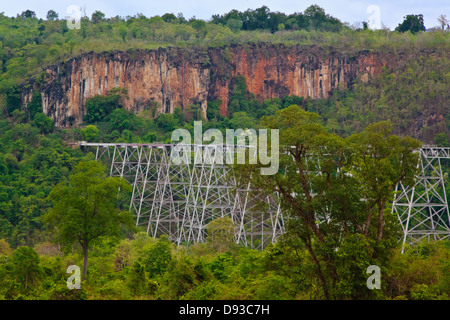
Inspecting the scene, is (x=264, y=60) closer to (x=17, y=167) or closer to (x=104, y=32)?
(x=104, y=32)

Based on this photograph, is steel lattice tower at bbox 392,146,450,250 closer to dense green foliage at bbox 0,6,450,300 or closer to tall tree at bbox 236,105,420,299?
dense green foliage at bbox 0,6,450,300

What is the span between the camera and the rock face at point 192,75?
66438 millimetres

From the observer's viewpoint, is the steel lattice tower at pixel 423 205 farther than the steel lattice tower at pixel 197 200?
No

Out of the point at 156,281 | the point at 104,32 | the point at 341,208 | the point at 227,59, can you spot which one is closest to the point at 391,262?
the point at 341,208

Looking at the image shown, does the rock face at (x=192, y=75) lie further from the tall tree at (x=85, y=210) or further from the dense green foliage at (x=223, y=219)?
the tall tree at (x=85, y=210)

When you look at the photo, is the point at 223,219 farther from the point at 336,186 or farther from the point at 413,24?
the point at 413,24

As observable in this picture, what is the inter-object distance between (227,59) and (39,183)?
25.9 meters

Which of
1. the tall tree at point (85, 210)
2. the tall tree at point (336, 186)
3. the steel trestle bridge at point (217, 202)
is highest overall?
the tall tree at point (336, 186)

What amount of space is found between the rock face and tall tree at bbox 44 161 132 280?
3381 cm

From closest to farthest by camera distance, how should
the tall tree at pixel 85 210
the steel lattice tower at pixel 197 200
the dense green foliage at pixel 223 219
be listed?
1. the dense green foliage at pixel 223 219
2. the tall tree at pixel 85 210
3. the steel lattice tower at pixel 197 200

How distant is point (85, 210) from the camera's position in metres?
31.8

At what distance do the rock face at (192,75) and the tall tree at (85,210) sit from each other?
33810 millimetres

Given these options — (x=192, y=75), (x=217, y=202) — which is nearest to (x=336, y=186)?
(x=217, y=202)

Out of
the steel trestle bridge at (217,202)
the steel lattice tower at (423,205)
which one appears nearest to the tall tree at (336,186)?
the steel lattice tower at (423,205)
